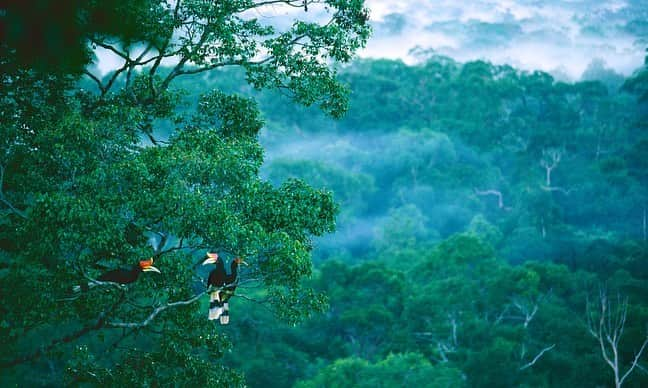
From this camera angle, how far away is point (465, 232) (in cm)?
3059

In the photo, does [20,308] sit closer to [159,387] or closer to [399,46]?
[159,387]

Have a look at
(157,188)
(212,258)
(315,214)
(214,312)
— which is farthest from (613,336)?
(157,188)

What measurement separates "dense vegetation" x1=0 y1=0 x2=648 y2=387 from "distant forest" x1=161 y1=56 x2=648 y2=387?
10 cm

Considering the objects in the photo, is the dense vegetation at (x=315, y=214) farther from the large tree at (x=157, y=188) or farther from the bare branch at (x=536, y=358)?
the bare branch at (x=536, y=358)

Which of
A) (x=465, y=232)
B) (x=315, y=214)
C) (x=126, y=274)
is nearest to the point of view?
→ (x=126, y=274)

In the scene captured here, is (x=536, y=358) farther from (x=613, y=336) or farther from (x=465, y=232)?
(x=465, y=232)

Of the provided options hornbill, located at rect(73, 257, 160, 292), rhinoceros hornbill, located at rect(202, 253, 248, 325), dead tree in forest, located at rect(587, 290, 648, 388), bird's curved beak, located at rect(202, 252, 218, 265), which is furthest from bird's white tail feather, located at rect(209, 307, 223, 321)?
dead tree in forest, located at rect(587, 290, 648, 388)

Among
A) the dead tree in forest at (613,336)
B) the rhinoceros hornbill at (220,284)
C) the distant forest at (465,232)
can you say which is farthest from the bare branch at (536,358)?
the rhinoceros hornbill at (220,284)

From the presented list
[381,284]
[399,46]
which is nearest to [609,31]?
[399,46]

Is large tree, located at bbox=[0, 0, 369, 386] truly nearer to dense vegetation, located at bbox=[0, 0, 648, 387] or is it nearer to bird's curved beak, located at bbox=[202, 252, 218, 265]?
dense vegetation, located at bbox=[0, 0, 648, 387]

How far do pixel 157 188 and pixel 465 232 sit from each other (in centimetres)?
2602

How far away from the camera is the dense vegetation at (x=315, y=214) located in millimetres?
5914

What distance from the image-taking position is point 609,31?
68.5 meters

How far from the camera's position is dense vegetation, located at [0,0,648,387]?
5914mm
